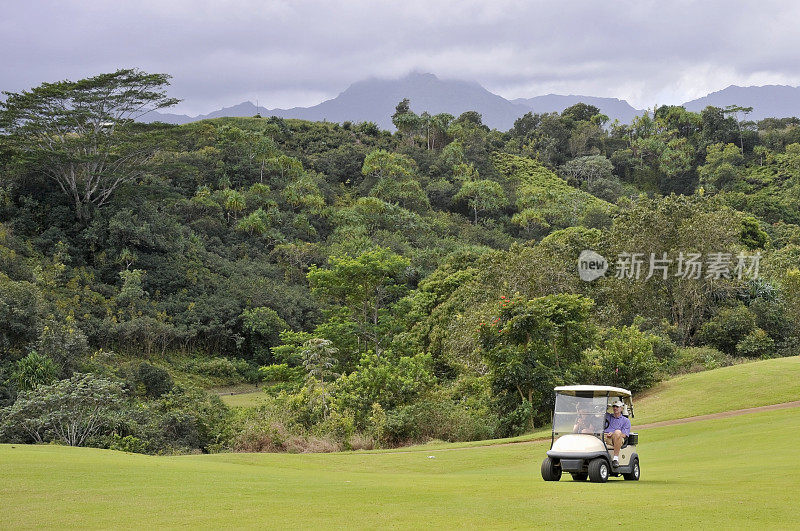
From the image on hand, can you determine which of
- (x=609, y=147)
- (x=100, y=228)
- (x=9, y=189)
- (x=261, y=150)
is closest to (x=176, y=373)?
(x=100, y=228)

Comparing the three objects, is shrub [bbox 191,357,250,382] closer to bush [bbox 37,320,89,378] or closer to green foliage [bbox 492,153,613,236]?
bush [bbox 37,320,89,378]

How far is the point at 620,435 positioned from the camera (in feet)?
33.8

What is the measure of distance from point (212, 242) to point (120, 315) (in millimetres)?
16487

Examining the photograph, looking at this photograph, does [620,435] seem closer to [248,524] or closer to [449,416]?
[248,524]

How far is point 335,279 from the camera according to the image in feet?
113

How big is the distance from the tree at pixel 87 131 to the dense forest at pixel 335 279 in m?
0.17

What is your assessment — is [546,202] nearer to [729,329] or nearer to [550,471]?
[729,329]

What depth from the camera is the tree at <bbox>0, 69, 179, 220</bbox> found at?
41.6 meters

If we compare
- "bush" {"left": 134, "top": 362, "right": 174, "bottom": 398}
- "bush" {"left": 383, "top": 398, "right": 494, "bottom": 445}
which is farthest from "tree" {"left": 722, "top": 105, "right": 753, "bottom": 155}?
"bush" {"left": 134, "top": 362, "right": 174, "bottom": 398}

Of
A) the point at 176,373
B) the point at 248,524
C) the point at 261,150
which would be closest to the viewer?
the point at 248,524

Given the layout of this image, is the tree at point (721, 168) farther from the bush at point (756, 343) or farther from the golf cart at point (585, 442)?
the golf cart at point (585, 442)

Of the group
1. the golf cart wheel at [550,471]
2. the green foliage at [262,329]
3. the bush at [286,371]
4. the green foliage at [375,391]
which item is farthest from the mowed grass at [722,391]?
the green foliage at [262,329]

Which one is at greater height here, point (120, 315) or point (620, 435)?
point (620, 435)

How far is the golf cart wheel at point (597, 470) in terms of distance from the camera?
10.2m
